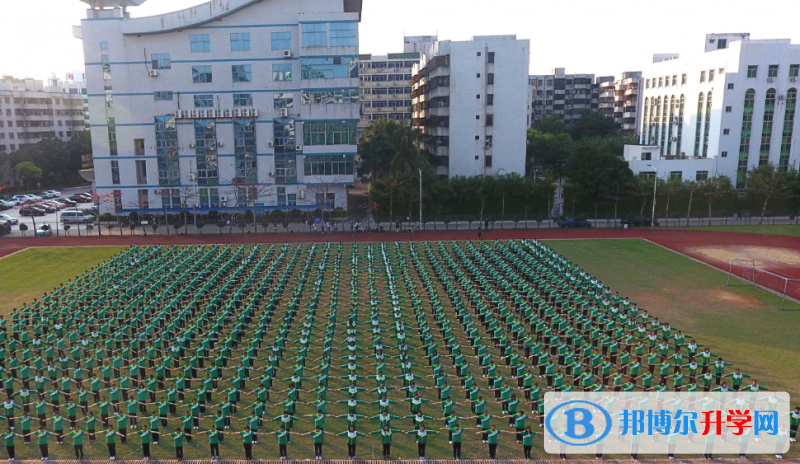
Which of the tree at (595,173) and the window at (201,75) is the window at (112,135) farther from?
the tree at (595,173)

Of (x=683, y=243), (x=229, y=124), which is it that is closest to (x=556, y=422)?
(x=683, y=243)

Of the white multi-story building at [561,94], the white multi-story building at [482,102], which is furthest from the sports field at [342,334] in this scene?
the white multi-story building at [561,94]

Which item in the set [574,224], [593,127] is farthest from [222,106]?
[593,127]

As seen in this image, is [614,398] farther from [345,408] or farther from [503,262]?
[503,262]

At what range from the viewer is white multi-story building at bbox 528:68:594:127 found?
338ft

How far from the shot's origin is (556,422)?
1504cm

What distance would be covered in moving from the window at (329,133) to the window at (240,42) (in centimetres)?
840

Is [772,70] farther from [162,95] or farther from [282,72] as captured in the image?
[162,95]

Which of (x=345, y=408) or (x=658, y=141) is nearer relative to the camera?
(x=345, y=408)

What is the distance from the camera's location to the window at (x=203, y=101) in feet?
168

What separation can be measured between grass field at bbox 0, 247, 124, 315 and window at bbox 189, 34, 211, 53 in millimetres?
20345

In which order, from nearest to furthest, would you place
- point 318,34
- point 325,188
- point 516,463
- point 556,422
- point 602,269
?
point 516,463 < point 556,422 < point 602,269 < point 318,34 < point 325,188

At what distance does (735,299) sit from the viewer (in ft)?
89.1

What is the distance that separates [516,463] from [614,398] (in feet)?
11.0
